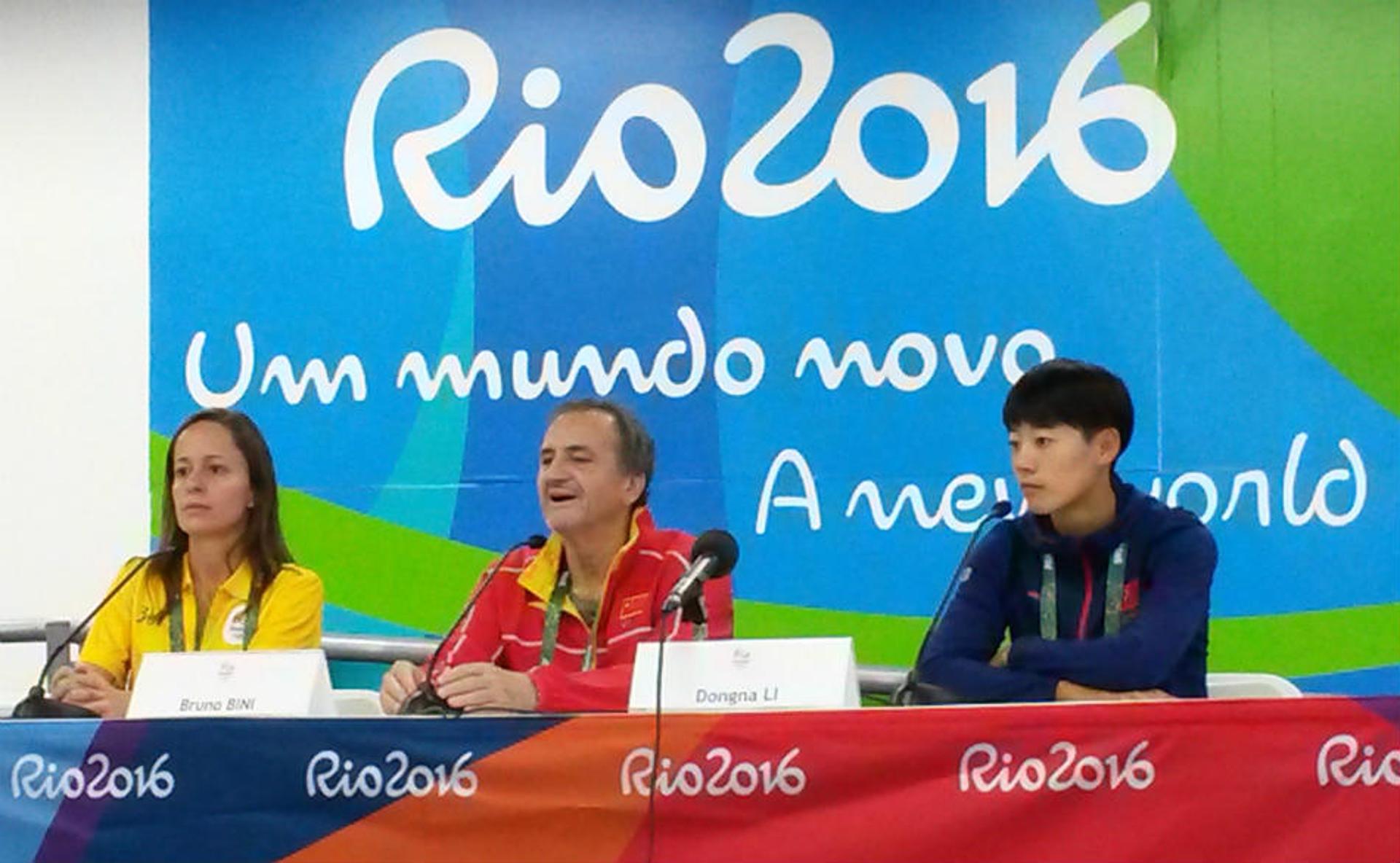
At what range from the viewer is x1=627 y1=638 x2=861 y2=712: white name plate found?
241 centimetres

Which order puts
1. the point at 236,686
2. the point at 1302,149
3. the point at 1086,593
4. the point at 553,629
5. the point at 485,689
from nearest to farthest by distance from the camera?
the point at 236,686 < the point at 485,689 < the point at 1086,593 < the point at 553,629 < the point at 1302,149

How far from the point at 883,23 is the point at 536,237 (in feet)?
2.80

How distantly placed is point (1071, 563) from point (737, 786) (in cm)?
86

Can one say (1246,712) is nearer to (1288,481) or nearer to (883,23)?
(1288,481)

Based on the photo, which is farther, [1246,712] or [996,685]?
[996,685]

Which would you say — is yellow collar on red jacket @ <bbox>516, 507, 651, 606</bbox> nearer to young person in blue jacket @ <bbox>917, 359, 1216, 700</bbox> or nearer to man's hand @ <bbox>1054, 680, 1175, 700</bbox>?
young person in blue jacket @ <bbox>917, 359, 1216, 700</bbox>

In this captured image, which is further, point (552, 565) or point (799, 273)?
point (799, 273)

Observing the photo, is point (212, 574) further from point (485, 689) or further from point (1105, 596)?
point (1105, 596)

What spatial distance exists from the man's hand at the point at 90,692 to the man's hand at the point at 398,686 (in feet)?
1.32

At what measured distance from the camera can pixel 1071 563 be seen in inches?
118

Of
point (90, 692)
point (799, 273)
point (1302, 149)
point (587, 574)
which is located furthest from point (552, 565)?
point (1302, 149)

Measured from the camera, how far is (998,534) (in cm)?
308

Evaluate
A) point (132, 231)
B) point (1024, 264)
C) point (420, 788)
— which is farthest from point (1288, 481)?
point (132, 231)

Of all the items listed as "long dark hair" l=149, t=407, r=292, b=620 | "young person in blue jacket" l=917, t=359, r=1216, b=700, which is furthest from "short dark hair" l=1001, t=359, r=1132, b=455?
"long dark hair" l=149, t=407, r=292, b=620
